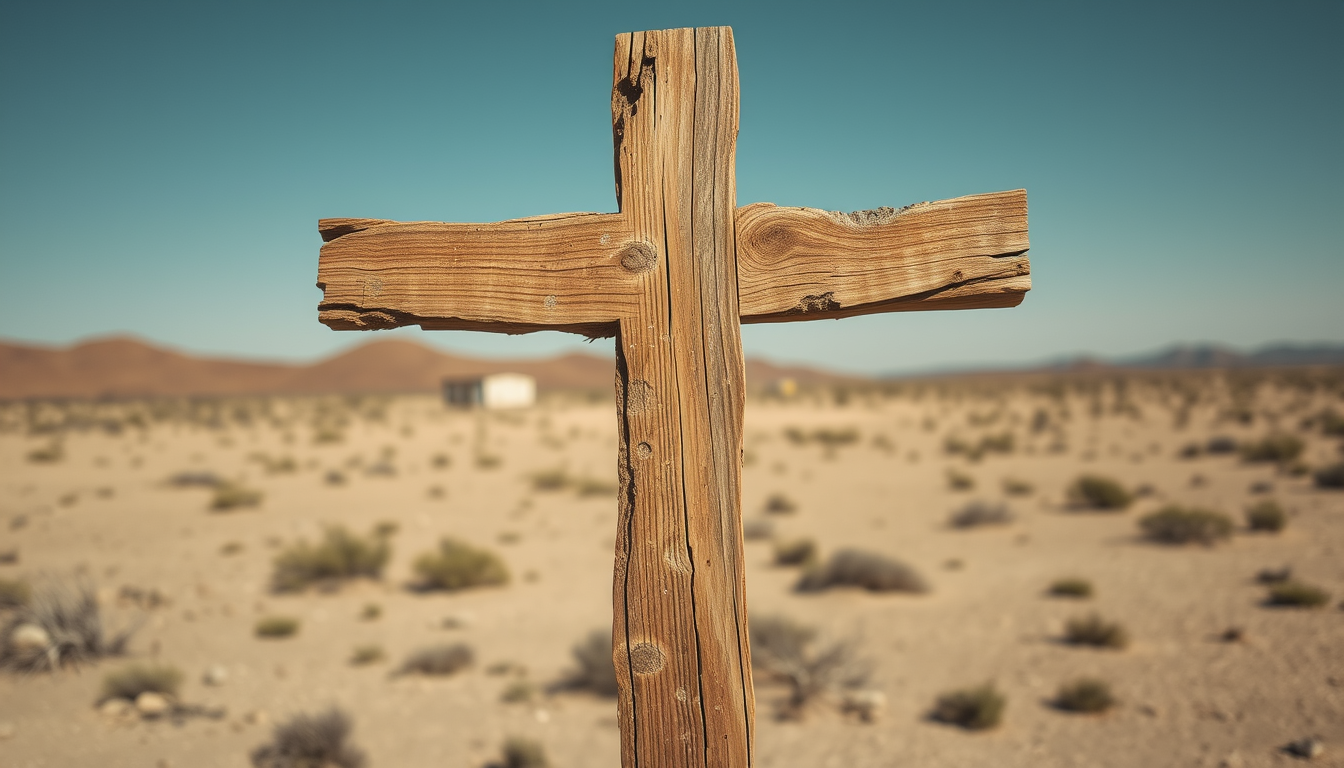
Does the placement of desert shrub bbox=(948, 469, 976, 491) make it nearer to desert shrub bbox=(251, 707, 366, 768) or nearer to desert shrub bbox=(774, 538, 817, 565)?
desert shrub bbox=(774, 538, 817, 565)

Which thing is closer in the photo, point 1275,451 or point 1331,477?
point 1331,477

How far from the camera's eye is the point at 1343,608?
7.99m

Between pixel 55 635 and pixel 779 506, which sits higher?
pixel 55 635

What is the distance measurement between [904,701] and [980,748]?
3.05 ft

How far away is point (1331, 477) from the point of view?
15.2 metres

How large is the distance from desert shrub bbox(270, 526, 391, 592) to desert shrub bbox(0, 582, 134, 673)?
250cm

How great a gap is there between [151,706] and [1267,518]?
1435 cm

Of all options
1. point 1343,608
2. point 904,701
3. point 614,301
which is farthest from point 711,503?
point 1343,608

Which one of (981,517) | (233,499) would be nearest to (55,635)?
(233,499)

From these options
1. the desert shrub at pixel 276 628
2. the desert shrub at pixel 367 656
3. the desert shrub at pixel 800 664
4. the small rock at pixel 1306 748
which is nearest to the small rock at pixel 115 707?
the desert shrub at pixel 367 656

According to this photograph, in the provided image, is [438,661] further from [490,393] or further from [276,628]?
[490,393]

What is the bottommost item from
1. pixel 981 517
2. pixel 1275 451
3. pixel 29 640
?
pixel 981 517

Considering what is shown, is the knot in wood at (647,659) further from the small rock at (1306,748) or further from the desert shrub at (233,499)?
the desert shrub at (233,499)

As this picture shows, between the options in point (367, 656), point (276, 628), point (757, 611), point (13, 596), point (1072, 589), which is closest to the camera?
point (367, 656)
